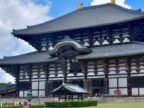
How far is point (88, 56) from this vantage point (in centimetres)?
6556

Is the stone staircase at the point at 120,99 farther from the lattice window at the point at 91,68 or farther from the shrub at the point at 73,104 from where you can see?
the shrub at the point at 73,104

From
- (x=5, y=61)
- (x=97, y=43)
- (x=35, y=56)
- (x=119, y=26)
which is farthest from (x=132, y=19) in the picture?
(x=5, y=61)

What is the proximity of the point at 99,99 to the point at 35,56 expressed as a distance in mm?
19477

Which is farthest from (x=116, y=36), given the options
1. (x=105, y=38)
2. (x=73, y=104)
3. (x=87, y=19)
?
(x=73, y=104)

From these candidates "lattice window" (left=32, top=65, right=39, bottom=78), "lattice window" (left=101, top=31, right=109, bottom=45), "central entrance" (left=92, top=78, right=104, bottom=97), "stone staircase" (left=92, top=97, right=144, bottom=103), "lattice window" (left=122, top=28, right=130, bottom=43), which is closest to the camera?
"stone staircase" (left=92, top=97, right=144, bottom=103)

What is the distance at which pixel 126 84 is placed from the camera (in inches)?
A: 2451

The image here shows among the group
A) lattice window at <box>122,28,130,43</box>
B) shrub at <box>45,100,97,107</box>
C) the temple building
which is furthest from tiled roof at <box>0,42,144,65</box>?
shrub at <box>45,100,97,107</box>

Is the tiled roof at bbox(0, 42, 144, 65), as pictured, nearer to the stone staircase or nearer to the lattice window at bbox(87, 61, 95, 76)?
the lattice window at bbox(87, 61, 95, 76)

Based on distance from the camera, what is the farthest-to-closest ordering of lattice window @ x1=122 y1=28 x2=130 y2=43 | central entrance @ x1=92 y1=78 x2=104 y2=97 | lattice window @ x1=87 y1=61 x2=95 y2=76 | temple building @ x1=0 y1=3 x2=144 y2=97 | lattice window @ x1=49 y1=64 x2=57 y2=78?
lattice window @ x1=49 y1=64 x2=57 y2=78 < lattice window @ x1=122 y1=28 x2=130 y2=43 < lattice window @ x1=87 y1=61 x2=95 y2=76 < central entrance @ x1=92 y1=78 x2=104 y2=97 < temple building @ x1=0 y1=3 x2=144 y2=97

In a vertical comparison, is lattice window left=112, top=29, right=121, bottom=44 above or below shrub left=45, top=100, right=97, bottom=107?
above

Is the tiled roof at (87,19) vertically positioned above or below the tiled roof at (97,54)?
above

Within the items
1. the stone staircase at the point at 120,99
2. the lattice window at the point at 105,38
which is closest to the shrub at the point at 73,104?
the stone staircase at the point at 120,99

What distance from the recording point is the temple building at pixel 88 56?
205 feet

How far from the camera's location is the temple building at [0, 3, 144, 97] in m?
62.6
